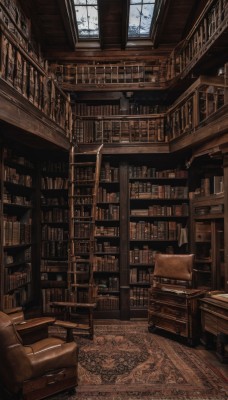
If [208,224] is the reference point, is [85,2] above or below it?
above

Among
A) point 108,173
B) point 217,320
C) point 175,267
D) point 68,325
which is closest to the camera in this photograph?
point 68,325

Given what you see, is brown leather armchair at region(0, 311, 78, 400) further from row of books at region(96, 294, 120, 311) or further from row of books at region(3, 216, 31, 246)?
row of books at region(96, 294, 120, 311)

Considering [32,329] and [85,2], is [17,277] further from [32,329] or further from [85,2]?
[85,2]

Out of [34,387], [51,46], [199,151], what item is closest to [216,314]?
[34,387]

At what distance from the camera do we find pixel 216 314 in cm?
342

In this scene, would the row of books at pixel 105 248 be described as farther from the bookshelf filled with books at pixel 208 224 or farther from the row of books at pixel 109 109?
the row of books at pixel 109 109

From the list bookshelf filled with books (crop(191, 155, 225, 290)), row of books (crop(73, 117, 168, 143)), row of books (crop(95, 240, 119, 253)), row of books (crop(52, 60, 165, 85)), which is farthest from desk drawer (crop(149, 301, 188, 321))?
row of books (crop(52, 60, 165, 85))

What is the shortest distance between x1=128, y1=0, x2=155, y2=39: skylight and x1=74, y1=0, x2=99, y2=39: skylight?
2.23 ft

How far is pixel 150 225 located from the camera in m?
5.44

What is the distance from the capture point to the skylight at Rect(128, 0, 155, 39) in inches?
226

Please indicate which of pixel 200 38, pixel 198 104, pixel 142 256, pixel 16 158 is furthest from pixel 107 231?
pixel 200 38

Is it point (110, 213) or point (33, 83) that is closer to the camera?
point (33, 83)

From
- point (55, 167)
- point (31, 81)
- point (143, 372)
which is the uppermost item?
point (31, 81)

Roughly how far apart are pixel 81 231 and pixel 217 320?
2618 mm
